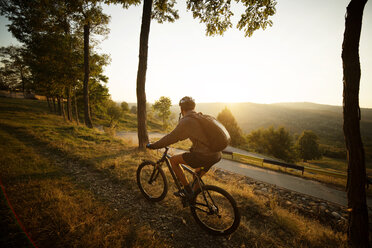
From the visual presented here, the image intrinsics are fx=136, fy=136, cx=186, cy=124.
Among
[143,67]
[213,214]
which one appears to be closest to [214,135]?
[213,214]

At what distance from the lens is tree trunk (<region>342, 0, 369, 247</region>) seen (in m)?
3.20

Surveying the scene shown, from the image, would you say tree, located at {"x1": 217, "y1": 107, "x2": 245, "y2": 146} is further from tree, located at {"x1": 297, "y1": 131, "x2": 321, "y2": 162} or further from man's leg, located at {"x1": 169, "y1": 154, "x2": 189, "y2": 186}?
man's leg, located at {"x1": 169, "y1": 154, "x2": 189, "y2": 186}

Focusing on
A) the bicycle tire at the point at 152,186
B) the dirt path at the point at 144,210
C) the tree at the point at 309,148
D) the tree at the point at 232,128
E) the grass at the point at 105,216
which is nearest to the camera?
the grass at the point at 105,216

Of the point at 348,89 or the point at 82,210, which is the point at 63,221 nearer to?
the point at 82,210

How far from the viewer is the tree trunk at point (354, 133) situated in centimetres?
320

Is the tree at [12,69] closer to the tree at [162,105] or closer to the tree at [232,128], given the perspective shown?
the tree at [162,105]

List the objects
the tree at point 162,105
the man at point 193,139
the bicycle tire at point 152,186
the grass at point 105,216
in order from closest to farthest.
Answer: the grass at point 105,216 → the man at point 193,139 → the bicycle tire at point 152,186 → the tree at point 162,105

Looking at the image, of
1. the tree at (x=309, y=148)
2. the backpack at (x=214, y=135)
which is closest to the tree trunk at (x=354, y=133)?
the backpack at (x=214, y=135)

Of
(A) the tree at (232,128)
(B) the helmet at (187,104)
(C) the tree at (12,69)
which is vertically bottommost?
(A) the tree at (232,128)

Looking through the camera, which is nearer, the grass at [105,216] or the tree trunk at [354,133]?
the grass at [105,216]

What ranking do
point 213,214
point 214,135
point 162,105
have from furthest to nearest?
point 162,105, point 213,214, point 214,135

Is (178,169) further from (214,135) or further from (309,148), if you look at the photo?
(309,148)

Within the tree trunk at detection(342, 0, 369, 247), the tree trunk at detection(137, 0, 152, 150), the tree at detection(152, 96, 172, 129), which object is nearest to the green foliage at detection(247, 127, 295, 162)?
the tree at detection(152, 96, 172, 129)

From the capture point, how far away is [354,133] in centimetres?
329
